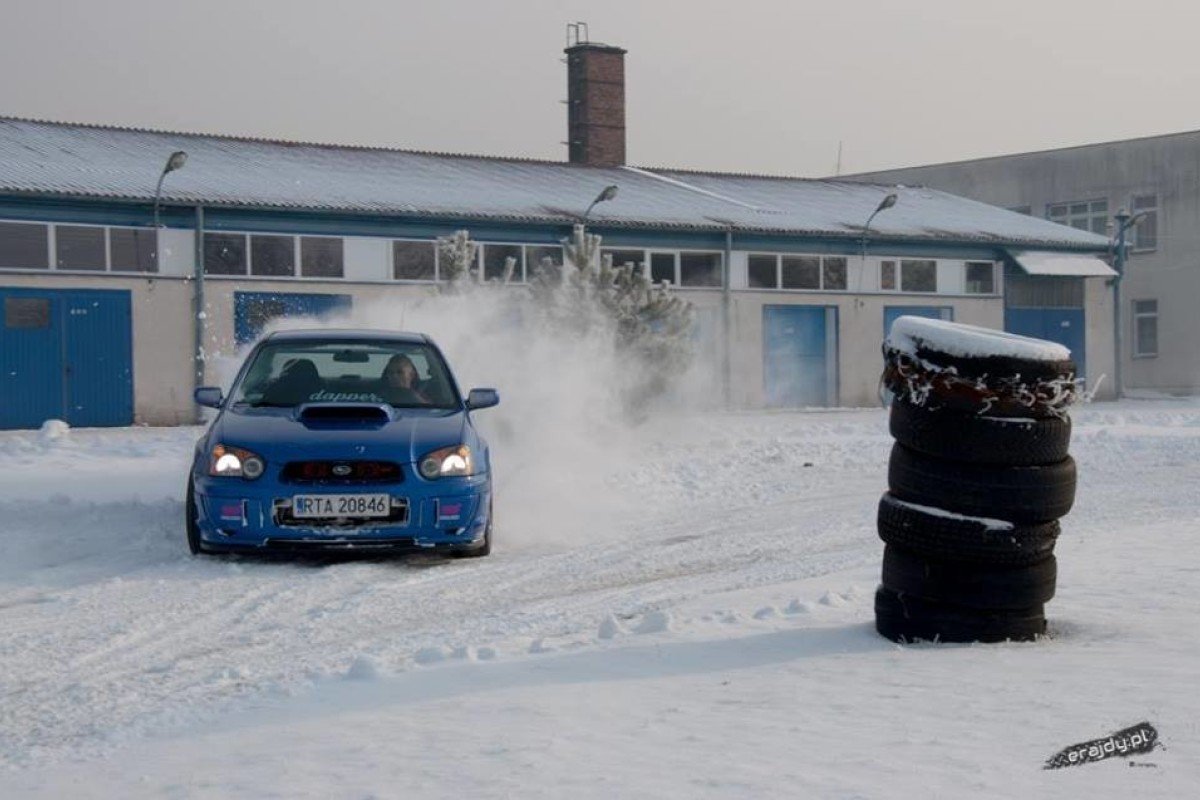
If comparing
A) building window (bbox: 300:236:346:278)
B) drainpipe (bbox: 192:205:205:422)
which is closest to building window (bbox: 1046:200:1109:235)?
building window (bbox: 300:236:346:278)

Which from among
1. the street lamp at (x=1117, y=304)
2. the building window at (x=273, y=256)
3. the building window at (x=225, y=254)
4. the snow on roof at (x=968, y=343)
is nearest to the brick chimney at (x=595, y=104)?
the street lamp at (x=1117, y=304)

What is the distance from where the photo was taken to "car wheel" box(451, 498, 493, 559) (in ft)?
33.4

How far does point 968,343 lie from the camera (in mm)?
6625

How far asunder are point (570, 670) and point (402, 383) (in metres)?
5.04

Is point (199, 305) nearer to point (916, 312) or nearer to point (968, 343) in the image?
point (916, 312)

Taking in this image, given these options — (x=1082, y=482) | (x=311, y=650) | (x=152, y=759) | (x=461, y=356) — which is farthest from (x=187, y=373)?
(x=152, y=759)

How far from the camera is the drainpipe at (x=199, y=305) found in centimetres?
2883

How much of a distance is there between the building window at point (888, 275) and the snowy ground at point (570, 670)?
86.4ft

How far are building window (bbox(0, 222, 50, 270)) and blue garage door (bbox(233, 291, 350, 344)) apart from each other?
3.50 metres

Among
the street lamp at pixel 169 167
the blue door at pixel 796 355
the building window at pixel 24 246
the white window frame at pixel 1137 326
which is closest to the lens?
the building window at pixel 24 246

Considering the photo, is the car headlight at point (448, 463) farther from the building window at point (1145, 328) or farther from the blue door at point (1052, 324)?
the building window at point (1145, 328)

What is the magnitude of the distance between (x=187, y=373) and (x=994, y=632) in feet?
79.2

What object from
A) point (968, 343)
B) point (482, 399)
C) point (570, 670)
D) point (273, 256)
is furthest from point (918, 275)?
point (570, 670)

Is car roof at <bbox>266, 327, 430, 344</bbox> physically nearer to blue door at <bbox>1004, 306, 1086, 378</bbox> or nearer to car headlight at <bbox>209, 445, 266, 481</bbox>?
car headlight at <bbox>209, 445, 266, 481</bbox>
